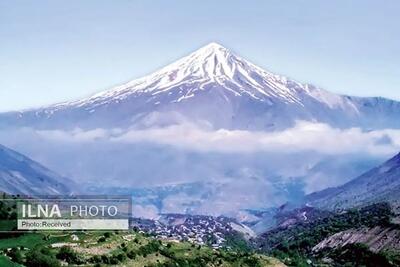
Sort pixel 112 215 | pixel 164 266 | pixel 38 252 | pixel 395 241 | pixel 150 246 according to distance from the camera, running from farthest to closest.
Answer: pixel 395 241 < pixel 112 215 < pixel 150 246 < pixel 164 266 < pixel 38 252

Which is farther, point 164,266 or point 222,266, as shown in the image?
point 222,266

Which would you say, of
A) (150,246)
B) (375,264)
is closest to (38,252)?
(150,246)

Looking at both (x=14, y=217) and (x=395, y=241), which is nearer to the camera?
(x=14, y=217)

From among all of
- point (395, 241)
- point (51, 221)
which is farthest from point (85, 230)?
point (395, 241)

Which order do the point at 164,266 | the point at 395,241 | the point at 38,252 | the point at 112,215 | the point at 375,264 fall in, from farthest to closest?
the point at 395,241 < the point at 375,264 < the point at 112,215 < the point at 164,266 < the point at 38,252

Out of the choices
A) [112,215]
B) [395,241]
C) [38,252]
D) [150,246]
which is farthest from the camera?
[395,241]

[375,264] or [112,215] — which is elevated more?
[112,215]

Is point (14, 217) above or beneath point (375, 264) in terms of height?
above

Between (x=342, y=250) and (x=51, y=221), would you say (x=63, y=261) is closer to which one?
(x=51, y=221)

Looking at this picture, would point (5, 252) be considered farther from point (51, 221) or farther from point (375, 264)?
point (375, 264)
